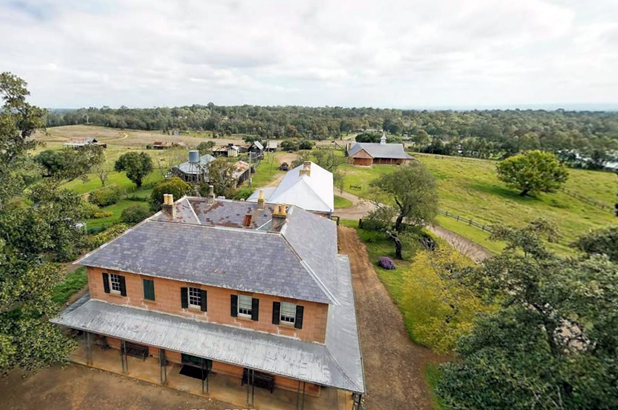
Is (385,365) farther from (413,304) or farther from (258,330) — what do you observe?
(258,330)

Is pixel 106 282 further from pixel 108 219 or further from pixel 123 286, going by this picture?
pixel 108 219

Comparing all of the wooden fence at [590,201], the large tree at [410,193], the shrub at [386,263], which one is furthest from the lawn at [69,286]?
the wooden fence at [590,201]

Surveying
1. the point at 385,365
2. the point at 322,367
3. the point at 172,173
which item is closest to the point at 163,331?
the point at 322,367

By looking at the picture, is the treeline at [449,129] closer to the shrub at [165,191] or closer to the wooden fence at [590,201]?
the wooden fence at [590,201]

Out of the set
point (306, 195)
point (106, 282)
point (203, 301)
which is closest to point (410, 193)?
point (306, 195)

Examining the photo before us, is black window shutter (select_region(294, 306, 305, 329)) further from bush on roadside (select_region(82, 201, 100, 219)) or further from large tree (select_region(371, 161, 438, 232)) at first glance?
large tree (select_region(371, 161, 438, 232))
